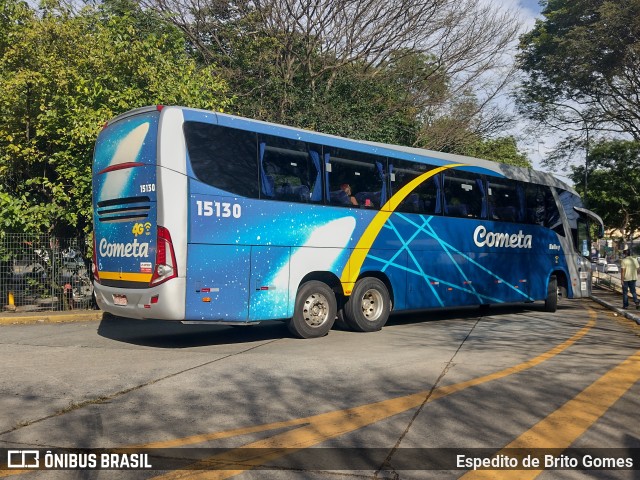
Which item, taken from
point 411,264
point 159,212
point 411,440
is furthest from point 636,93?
point 411,440

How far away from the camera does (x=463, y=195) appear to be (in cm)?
1455

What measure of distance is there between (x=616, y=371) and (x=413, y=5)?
63.6 ft

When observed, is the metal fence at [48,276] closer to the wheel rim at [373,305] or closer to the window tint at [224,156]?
the window tint at [224,156]

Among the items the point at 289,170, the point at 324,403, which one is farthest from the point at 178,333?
the point at 324,403

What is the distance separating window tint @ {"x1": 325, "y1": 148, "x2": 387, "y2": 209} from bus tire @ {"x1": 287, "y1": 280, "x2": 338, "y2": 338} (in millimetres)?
1631

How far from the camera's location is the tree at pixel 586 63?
18859 millimetres

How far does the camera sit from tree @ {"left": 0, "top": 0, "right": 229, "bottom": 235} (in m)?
14.5

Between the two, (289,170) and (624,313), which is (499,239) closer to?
(624,313)

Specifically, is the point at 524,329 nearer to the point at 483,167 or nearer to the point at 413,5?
the point at 483,167

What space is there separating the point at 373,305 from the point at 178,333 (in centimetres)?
390

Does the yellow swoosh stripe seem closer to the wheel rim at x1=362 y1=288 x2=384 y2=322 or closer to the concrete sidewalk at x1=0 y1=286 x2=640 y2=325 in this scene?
the wheel rim at x1=362 y1=288 x2=384 y2=322

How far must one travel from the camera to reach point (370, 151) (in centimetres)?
1263

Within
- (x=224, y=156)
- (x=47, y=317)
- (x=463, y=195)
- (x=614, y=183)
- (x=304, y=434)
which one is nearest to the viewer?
(x=304, y=434)

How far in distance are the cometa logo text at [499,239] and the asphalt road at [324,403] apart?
3.94 meters
